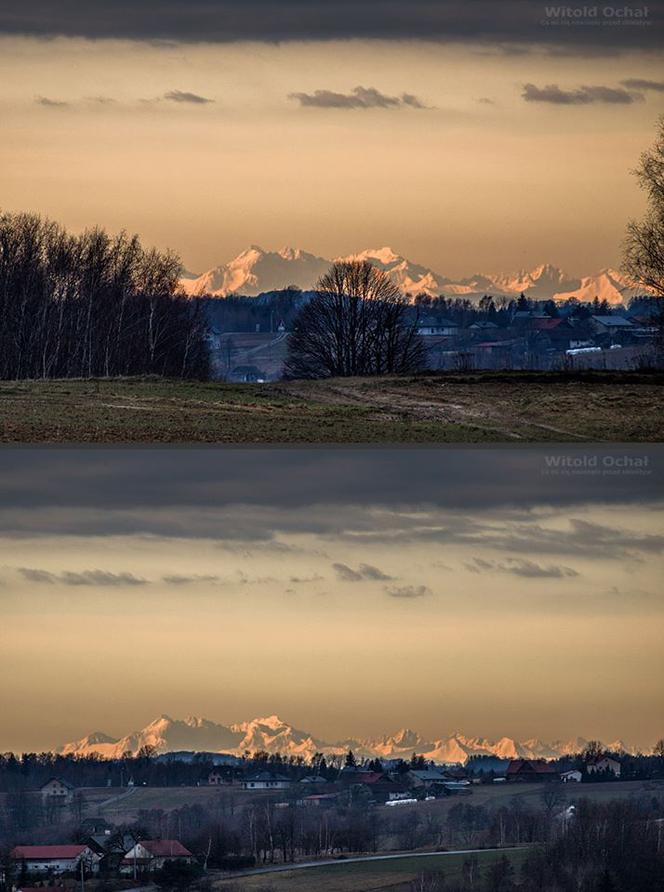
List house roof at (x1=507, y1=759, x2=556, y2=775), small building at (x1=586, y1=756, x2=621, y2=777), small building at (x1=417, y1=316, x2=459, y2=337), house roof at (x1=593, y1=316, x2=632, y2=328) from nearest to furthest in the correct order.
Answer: house roof at (x1=593, y1=316, x2=632, y2=328) < small building at (x1=417, y1=316, x2=459, y2=337) < small building at (x1=586, y1=756, x2=621, y2=777) < house roof at (x1=507, y1=759, x2=556, y2=775)

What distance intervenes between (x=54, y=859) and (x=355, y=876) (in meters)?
6.31

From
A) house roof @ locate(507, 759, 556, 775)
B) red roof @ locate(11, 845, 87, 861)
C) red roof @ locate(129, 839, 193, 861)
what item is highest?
house roof @ locate(507, 759, 556, 775)

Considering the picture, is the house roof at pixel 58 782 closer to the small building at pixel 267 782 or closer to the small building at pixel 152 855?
the small building at pixel 152 855

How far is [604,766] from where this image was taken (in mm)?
36688

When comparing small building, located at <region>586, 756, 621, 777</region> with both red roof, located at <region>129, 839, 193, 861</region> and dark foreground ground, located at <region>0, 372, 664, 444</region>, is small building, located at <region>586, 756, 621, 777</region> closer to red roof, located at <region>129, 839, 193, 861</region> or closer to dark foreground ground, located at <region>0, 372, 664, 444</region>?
red roof, located at <region>129, 839, 193, 861</region>

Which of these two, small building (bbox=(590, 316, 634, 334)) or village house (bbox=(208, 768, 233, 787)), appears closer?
small building (bbox=(590, 316, 634, 334))

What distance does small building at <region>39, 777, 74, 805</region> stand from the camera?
3600 centimetres

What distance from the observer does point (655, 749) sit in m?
35.3

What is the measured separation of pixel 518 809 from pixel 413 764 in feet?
9.88

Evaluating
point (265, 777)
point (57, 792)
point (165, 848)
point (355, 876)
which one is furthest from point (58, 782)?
point (355, 876)

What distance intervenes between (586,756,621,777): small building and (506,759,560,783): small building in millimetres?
749

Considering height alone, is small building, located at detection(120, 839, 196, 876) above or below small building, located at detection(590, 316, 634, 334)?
below

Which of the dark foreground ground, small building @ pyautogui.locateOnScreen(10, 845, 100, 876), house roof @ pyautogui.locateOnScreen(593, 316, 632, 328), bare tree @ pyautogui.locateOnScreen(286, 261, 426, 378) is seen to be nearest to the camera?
the dark foreground ground

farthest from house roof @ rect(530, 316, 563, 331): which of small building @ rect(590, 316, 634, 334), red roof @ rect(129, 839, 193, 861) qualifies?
red roof @ rect(129, 839, 193, 861)
